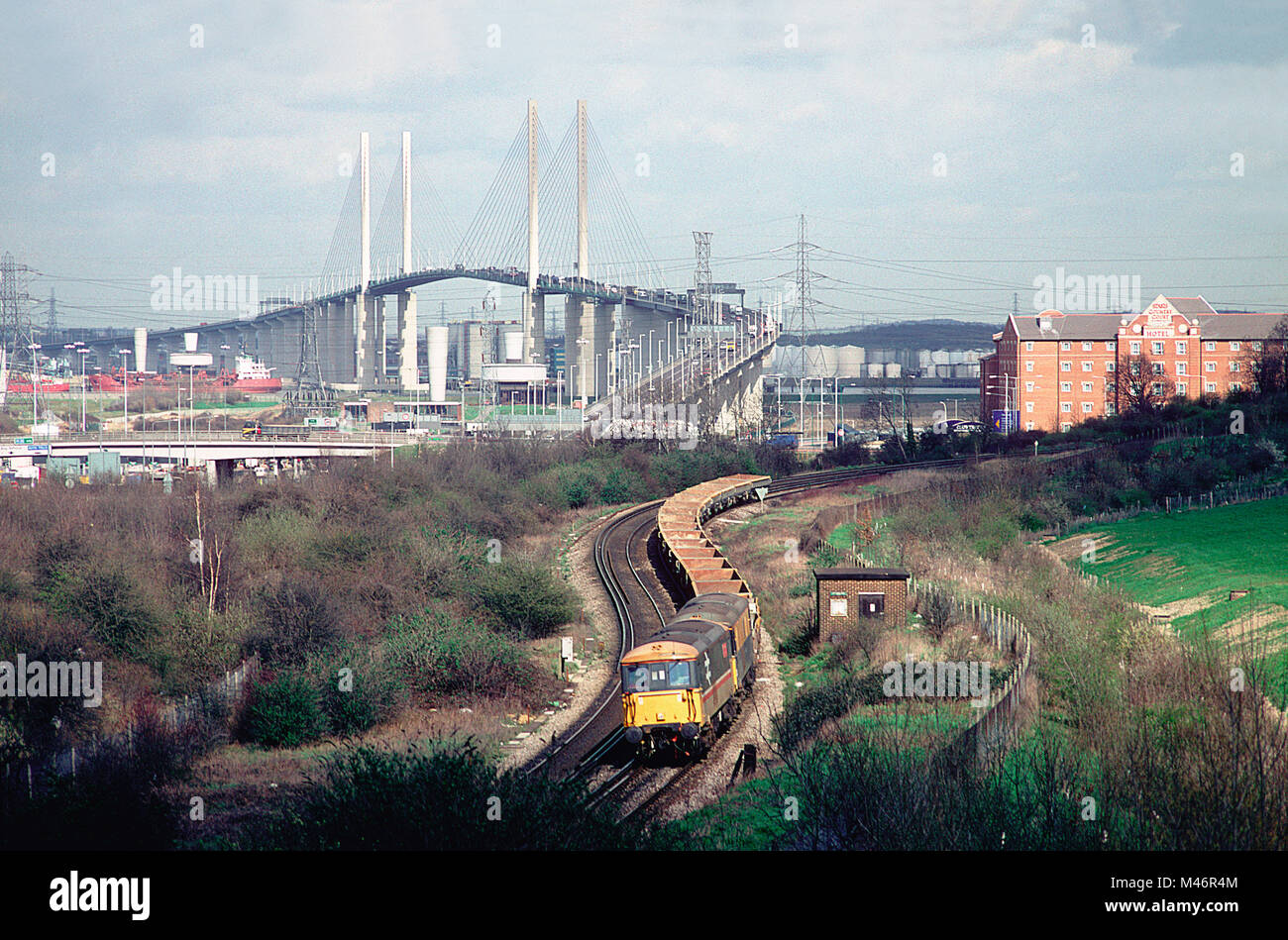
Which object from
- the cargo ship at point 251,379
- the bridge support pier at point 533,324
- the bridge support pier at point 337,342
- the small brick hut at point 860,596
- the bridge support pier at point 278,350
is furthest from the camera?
the bridge support pier at point 278,350

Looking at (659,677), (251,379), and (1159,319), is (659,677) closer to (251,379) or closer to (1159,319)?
(1159,319)

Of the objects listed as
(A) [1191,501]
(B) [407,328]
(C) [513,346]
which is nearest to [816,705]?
(A) [1191,501]

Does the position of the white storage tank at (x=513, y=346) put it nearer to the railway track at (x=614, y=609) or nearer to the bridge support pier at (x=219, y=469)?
the bridge support pier at (x=219, y=469)

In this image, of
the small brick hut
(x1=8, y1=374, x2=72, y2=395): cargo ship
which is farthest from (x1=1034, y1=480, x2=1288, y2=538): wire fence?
(x1=8, y1=374, x2=72, y2=395): cargo ship

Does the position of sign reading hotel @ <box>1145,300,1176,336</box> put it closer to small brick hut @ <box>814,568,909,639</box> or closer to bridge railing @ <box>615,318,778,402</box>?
bridge railing @ <box>615,318,778,402</box>

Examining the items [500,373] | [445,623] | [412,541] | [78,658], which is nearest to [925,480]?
[412,541]

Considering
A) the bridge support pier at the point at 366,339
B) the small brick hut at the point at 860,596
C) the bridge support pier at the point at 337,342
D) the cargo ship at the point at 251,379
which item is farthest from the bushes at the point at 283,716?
the bridge support pier at the point at 337,342

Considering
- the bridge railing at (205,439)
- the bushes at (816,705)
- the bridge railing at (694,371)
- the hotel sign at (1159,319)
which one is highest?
the hotel sign at (1159,319)
